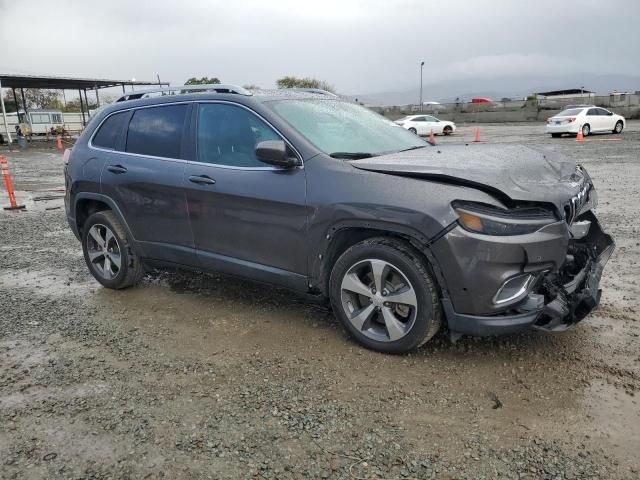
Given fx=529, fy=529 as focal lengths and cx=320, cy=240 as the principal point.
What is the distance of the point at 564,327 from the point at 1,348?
3.96 m

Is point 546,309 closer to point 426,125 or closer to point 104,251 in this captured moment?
point 104,251

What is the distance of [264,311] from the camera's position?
4.46 meters

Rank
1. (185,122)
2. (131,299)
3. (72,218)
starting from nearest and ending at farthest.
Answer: (185,122), (131,299), (72,218)

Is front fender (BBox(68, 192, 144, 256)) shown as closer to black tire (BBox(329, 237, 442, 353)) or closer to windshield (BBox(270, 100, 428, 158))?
windshield (BBox(270, 100, 428, 158))

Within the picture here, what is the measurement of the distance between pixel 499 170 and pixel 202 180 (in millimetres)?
2213

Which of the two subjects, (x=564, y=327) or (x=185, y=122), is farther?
(x=185, y=122)

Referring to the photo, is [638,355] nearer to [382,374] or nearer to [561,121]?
[382,374]

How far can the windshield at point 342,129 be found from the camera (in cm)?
388

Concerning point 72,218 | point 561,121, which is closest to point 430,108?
point 561,121

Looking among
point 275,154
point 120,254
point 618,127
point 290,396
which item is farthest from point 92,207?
point 618,127

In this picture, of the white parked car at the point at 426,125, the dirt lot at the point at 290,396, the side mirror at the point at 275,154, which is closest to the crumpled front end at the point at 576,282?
the dirt lot at the point at 290,396

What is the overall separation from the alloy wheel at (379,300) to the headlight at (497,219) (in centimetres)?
55

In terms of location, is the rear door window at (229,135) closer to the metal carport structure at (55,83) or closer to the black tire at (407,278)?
the black tire at (407,278)

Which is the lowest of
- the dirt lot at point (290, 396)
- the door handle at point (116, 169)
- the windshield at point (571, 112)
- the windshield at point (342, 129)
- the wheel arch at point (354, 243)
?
the dirt lot at point (290, 396)
